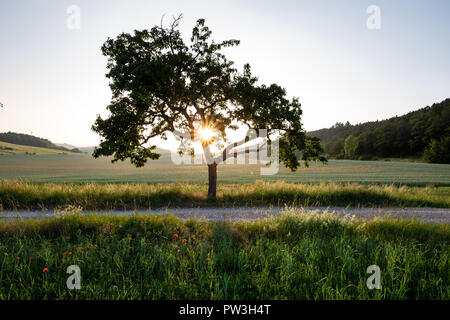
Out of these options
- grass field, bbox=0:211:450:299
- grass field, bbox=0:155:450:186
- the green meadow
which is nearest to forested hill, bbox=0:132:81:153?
grass field, bbox=0:155:450:186

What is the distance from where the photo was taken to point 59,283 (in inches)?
143

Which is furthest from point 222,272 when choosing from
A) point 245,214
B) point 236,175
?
point 236,175

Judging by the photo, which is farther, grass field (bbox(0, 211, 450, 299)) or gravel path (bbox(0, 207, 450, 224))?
gravel path (bbox(0, 207, 450, 224))

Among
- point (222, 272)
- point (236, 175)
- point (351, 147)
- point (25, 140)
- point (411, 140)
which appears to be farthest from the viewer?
point (25, 140)

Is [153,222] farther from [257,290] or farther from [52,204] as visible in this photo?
[52,204]

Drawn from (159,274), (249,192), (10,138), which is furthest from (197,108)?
(10,138)

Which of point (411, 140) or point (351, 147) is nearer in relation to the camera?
point (411, 140)

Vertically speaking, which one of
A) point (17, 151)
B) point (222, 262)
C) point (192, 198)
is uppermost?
point (17, 151)

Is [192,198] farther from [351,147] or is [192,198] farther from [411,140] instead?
[351,147]
